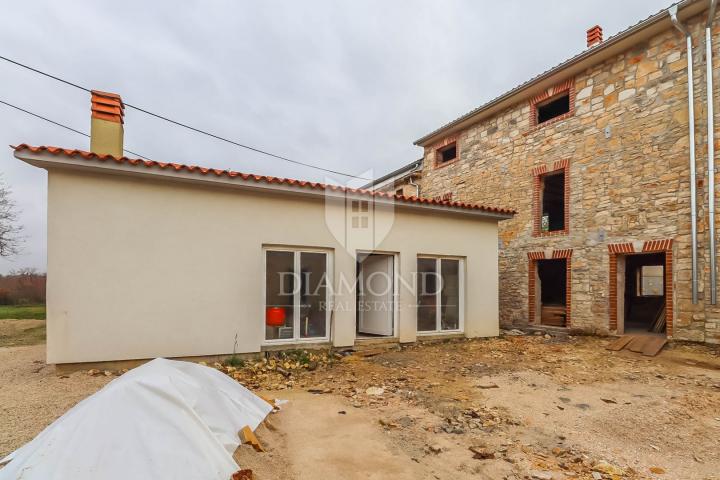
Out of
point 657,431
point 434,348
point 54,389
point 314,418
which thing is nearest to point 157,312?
point 54,389

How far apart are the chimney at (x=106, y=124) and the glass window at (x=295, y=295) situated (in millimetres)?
3076

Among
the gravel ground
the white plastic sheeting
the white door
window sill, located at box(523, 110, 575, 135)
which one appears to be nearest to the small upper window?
window sill, located at box(523, 110, 575, 135)

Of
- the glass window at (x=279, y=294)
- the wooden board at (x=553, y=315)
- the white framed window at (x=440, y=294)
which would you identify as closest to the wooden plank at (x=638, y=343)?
the wooden board at (x=553, y=315)

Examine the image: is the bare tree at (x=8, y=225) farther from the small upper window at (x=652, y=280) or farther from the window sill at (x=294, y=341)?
the small upper window at (x=652, y=280)

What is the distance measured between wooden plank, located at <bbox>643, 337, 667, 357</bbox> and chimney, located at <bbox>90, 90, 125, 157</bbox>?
423 inches

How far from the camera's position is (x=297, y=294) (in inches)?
255

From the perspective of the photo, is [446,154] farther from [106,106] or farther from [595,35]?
[106,106]

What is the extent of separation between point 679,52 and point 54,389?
508 inches

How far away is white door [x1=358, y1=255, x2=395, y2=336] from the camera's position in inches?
297

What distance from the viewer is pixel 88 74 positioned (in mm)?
8930

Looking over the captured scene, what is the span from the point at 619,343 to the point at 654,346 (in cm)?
62

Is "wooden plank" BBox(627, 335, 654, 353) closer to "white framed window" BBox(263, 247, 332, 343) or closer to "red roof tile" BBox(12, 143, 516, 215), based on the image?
"red roof tile" BBox(12, 143, 516, 215)

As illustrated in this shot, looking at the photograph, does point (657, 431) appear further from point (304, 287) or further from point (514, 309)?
point (514, 309)

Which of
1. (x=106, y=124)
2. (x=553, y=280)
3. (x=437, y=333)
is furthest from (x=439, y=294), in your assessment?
(x=553, y=280)
